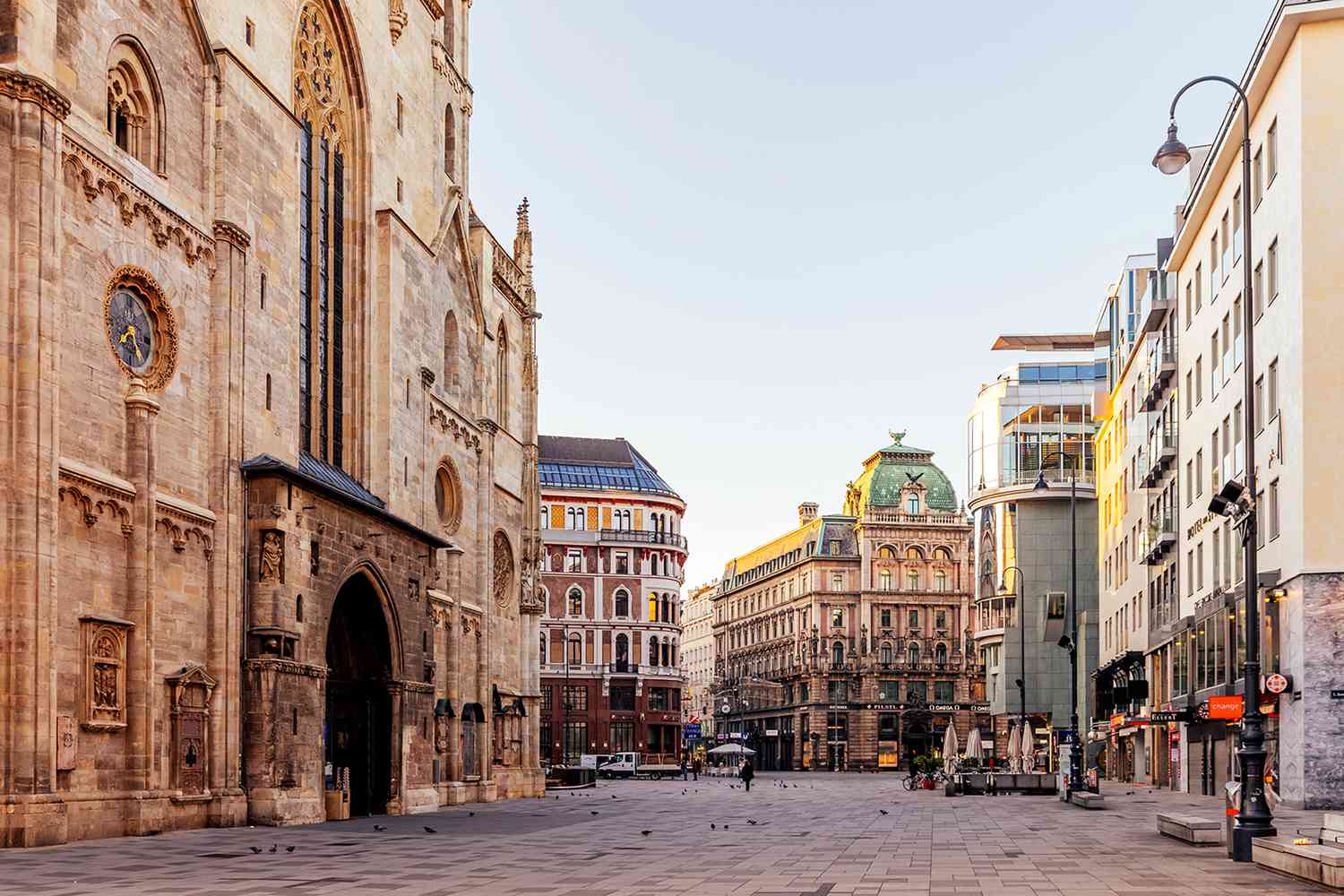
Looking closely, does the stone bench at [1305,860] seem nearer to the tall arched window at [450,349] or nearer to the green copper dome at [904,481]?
the tall arched window at [450,349]

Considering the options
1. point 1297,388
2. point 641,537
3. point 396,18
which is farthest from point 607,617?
point 1297,388

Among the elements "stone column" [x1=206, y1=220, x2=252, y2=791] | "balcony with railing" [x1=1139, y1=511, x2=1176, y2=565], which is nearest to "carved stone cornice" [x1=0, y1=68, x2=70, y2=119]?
"stone column" [x1=206, y1=220, x2=252, y2=791]

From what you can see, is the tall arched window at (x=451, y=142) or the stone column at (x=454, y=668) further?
the tall arched window at (x=451, y=142)

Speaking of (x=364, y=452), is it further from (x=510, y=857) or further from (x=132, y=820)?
(x=510, y=857)

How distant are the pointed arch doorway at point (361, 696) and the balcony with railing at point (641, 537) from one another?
83930 mm

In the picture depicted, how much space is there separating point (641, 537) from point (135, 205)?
321ft

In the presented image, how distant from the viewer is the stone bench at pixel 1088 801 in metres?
48.4

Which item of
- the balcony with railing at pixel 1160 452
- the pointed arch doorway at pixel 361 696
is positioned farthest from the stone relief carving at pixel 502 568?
the balcony with railing at pixel 1160 452

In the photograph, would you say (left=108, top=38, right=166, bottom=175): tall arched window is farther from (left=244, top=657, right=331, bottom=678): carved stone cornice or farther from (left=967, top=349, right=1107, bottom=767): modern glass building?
(left=967, top=349, right=1107, bottom=767): modern glass building

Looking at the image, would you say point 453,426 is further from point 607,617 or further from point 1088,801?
point 607,617

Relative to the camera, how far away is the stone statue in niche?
1437 inches

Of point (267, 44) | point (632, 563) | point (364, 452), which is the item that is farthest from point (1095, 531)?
point (267, 44)

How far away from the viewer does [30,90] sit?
28.2 meters

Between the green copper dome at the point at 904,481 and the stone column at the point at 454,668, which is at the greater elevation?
the green copper dome at the point at 904,481
